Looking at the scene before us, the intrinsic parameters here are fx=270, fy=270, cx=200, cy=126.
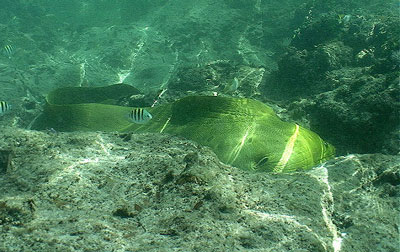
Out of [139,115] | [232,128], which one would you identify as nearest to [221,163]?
[232,128]

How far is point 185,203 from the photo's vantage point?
7.23 feet

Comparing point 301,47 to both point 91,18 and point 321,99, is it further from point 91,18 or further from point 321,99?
point 91,18

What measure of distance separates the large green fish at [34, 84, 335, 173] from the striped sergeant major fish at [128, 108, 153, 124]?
22 cm

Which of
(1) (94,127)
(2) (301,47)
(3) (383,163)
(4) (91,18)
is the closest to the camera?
(3) (383,163)

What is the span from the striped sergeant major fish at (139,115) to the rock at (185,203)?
2.98 ft

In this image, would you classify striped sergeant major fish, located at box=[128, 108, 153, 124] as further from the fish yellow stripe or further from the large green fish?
the fish yellow stripe

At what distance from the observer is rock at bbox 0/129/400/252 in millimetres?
1829

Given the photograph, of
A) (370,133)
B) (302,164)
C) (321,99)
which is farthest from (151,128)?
(370,133)

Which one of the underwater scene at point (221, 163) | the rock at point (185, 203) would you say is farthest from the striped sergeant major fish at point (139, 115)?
the rock at point (185, 203)

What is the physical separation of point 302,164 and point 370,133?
67.0 inches

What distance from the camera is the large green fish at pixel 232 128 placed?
10.9 feet

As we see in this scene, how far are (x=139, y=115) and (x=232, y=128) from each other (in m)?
1.42

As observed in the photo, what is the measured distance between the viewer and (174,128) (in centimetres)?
408

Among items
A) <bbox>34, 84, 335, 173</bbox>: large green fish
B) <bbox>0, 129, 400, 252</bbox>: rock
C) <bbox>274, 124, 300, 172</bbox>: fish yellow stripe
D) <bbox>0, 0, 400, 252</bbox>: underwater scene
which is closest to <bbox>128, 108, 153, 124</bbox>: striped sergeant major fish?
<bbox>0, 0, 400, 252</bbox>: underwater scene
